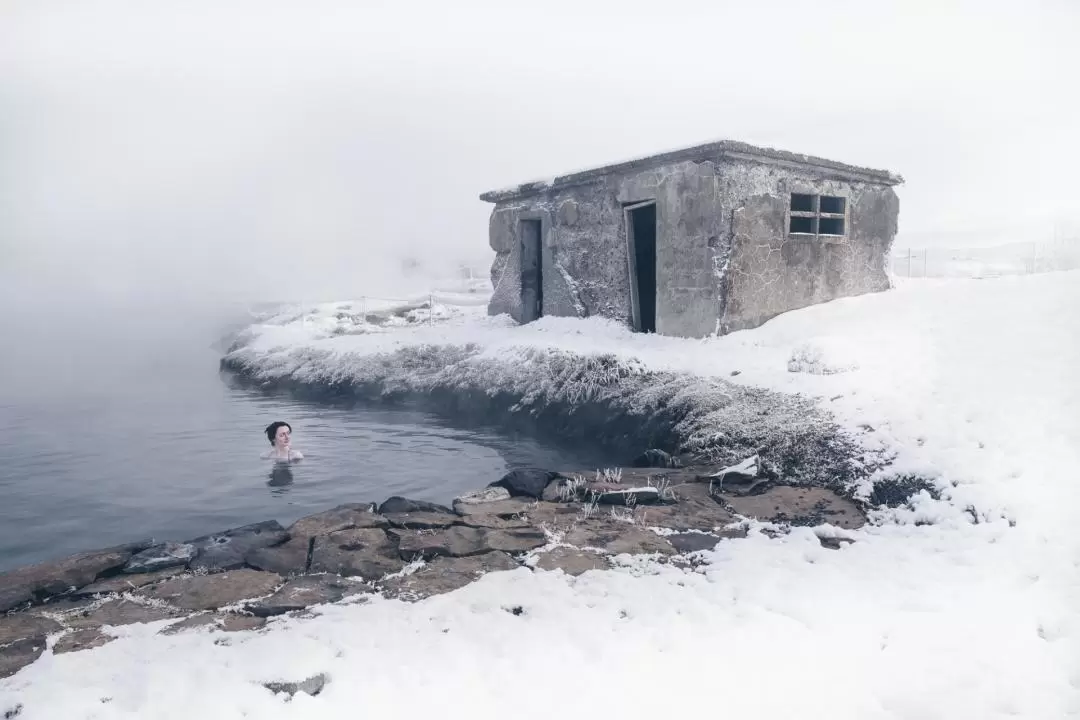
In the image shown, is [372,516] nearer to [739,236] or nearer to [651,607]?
[651,607]

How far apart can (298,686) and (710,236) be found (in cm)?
926

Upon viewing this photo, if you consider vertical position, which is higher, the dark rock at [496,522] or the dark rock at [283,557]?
the dark rock at [496,522]

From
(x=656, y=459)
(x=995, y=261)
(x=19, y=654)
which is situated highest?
(x=995, y=261)

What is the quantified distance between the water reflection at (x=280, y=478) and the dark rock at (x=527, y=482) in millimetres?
2841

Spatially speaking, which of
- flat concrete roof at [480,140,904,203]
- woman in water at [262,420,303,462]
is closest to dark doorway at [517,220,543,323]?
flat concrete roof at [480,140,904,203]

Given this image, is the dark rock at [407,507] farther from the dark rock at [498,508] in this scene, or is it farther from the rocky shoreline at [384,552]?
the dark rock at [498,508]

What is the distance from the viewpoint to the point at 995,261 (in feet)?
129

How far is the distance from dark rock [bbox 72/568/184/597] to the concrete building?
8.42 m

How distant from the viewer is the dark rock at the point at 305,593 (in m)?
3.90

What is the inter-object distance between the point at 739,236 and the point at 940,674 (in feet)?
27.7

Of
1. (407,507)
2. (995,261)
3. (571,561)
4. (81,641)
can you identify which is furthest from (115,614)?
(995,261)

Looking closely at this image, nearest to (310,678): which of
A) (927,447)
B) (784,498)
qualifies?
(784,498)

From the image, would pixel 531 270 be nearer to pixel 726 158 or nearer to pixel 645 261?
pixel 645 261

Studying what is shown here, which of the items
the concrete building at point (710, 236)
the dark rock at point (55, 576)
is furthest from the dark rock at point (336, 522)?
the concrete building at point (710, 236)
